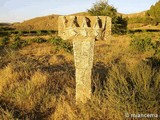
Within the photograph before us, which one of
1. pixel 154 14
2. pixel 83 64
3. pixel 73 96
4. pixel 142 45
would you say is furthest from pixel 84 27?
pixel 154 14

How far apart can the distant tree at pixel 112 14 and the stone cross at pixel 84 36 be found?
20.4 meters

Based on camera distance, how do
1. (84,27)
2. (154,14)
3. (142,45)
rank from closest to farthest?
(84,27) < (142,45) < (154,14)

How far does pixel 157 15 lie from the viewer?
1713 inches

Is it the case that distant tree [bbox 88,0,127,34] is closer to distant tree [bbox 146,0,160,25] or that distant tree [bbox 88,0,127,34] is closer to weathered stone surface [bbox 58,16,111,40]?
distant tree [bbox 146,0,160,25]

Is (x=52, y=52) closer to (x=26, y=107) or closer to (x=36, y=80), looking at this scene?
(x=36, y=80)

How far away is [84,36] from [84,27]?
6.8 inches

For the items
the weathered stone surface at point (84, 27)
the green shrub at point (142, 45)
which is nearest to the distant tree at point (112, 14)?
the green shrub at point (142, 45)

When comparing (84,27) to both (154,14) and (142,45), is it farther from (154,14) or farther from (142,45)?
(154,14)

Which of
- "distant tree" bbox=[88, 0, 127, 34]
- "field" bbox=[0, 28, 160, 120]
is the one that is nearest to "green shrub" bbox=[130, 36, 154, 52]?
"field" bbox=[0, 28, 160, 120]

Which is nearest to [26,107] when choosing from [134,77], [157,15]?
[134,77]

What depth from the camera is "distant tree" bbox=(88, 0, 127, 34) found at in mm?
25625

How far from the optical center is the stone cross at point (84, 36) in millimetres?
5184

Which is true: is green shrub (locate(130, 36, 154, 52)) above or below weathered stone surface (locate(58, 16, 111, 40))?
below

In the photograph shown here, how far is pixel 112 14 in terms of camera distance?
26.4 meters
